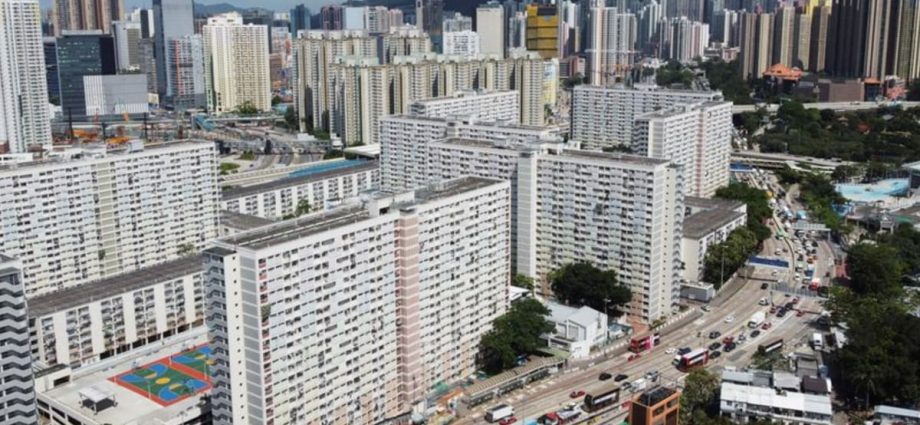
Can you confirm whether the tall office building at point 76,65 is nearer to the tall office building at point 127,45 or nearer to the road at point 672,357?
the tall office building at point 127,45

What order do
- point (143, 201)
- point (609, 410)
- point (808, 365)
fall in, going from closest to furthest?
point (609, 410) → point (808, 365) → point (143, 201)

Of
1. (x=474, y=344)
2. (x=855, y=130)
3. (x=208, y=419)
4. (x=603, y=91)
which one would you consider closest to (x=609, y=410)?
(x=474, y=344)

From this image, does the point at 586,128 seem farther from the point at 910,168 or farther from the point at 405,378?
the point at 405,378

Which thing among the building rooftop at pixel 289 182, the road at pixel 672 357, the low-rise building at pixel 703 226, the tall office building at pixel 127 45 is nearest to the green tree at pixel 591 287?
the road at pixel 672 357

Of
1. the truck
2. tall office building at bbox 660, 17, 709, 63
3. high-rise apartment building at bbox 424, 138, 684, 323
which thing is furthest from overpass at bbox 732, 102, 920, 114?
high-rise apartment building at bbox 424, 138, 684, 323

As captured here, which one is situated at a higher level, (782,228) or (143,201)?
(143,201)

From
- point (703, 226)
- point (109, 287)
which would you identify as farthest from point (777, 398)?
point (109, 287)
